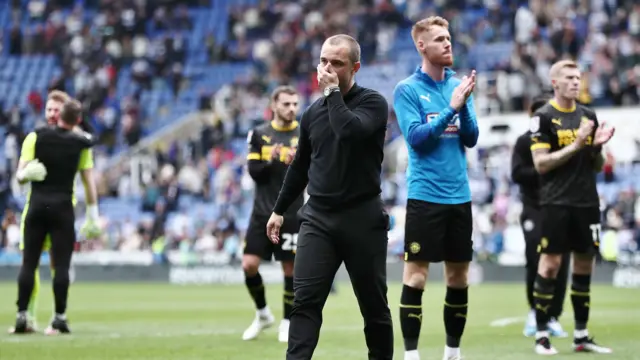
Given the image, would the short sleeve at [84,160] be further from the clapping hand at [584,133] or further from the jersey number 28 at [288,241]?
the clapping hand at [584,133]

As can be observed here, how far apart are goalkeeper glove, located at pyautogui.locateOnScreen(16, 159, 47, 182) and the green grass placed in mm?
1666

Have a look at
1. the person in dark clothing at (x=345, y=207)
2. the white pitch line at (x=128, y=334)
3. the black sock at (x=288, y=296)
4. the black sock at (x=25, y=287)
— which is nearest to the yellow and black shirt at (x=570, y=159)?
the black sock at (x=288, y=296)

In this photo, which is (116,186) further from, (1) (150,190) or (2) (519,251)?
(2) (519,251)

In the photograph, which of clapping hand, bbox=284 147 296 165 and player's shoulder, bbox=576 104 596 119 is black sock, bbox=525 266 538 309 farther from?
clapping hand, bbox=284 147 296 165

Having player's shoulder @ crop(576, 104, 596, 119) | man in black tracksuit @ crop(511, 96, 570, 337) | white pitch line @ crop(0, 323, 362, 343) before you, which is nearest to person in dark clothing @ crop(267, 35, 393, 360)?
player's shoulder @ crop(576, 104, 596, 119)

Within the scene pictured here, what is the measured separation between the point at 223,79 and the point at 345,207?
31.4 metres

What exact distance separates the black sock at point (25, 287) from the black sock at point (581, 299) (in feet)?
18.9

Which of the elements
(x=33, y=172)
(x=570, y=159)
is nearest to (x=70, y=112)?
(x=33, y=172)

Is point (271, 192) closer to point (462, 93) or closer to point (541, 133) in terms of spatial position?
point (541, 133)

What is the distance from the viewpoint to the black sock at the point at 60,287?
13.1 meters

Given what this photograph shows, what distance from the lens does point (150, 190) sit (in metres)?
34.1

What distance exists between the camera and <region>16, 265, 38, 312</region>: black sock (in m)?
13.0

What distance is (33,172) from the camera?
42.6 ft

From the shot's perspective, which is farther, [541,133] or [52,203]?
[52,203]
